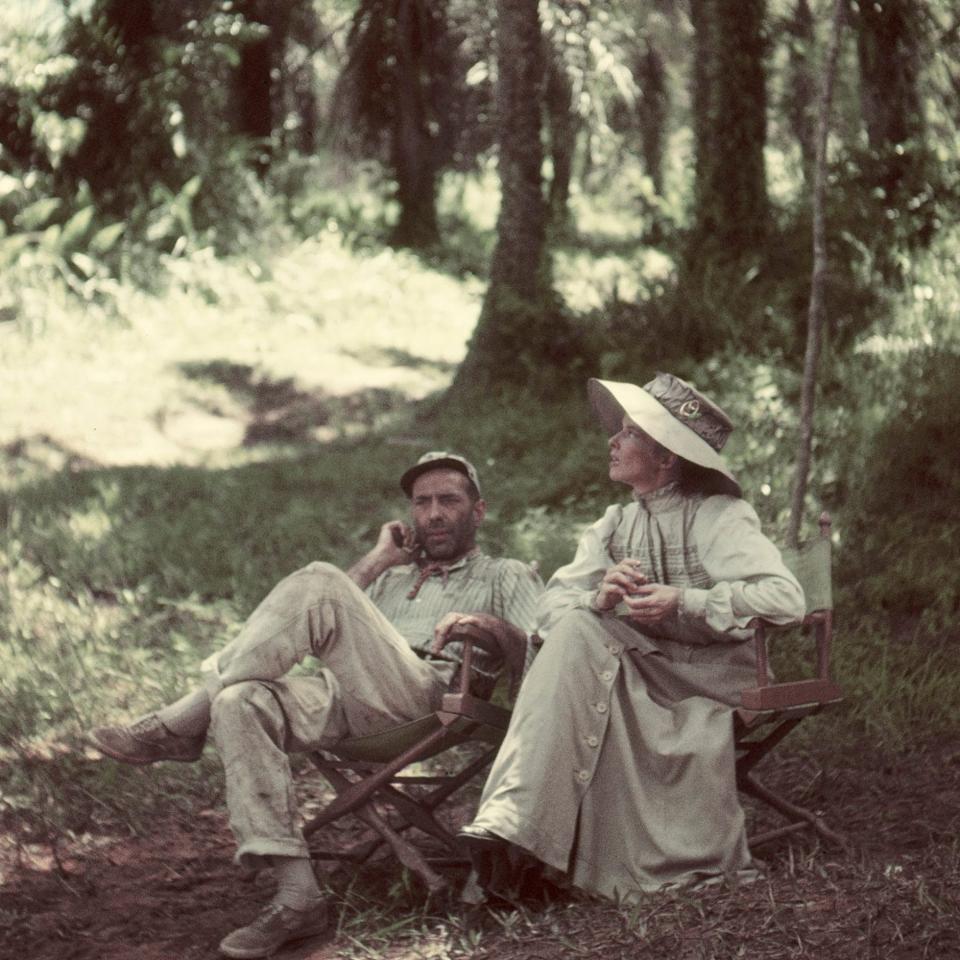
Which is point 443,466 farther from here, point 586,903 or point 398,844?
point 586,903

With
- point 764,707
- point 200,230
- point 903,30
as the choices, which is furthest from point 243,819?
point 200,230

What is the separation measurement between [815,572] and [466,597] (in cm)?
118

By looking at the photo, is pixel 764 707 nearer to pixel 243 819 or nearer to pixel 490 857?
pixel 490 857

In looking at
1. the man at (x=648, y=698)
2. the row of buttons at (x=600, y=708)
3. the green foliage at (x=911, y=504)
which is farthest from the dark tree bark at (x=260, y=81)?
the row of buttons at (x=600, y=708)

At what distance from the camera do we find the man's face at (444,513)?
5.46 meters

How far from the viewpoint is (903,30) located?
9.35m

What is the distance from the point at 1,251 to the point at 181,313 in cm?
159

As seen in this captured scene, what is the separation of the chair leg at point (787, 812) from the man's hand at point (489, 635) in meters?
0.81

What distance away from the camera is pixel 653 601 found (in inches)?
178

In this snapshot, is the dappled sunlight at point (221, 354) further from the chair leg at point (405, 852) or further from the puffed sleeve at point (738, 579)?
the puffed sleeve at point (738, 579)

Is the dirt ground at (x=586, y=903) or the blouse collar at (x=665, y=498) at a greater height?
the blouse collar at (x=665, y=498)

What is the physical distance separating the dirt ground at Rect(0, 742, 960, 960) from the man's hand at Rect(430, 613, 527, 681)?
0.77 m

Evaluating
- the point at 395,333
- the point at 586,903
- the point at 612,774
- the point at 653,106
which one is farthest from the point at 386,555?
the point at 653,106

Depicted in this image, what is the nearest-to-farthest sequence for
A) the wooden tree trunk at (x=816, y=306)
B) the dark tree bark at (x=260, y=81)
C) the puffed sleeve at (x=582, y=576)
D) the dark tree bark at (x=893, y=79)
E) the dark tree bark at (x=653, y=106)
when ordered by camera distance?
the puffed sleeve at (x=582, y=576) < the wooden tree trunk at (x=816, y=306) < the dark tree bark at (x=893, y=79) < the dark tree bark at (x=260, y=81) < the dark tree bark at (x=653, y=106)
